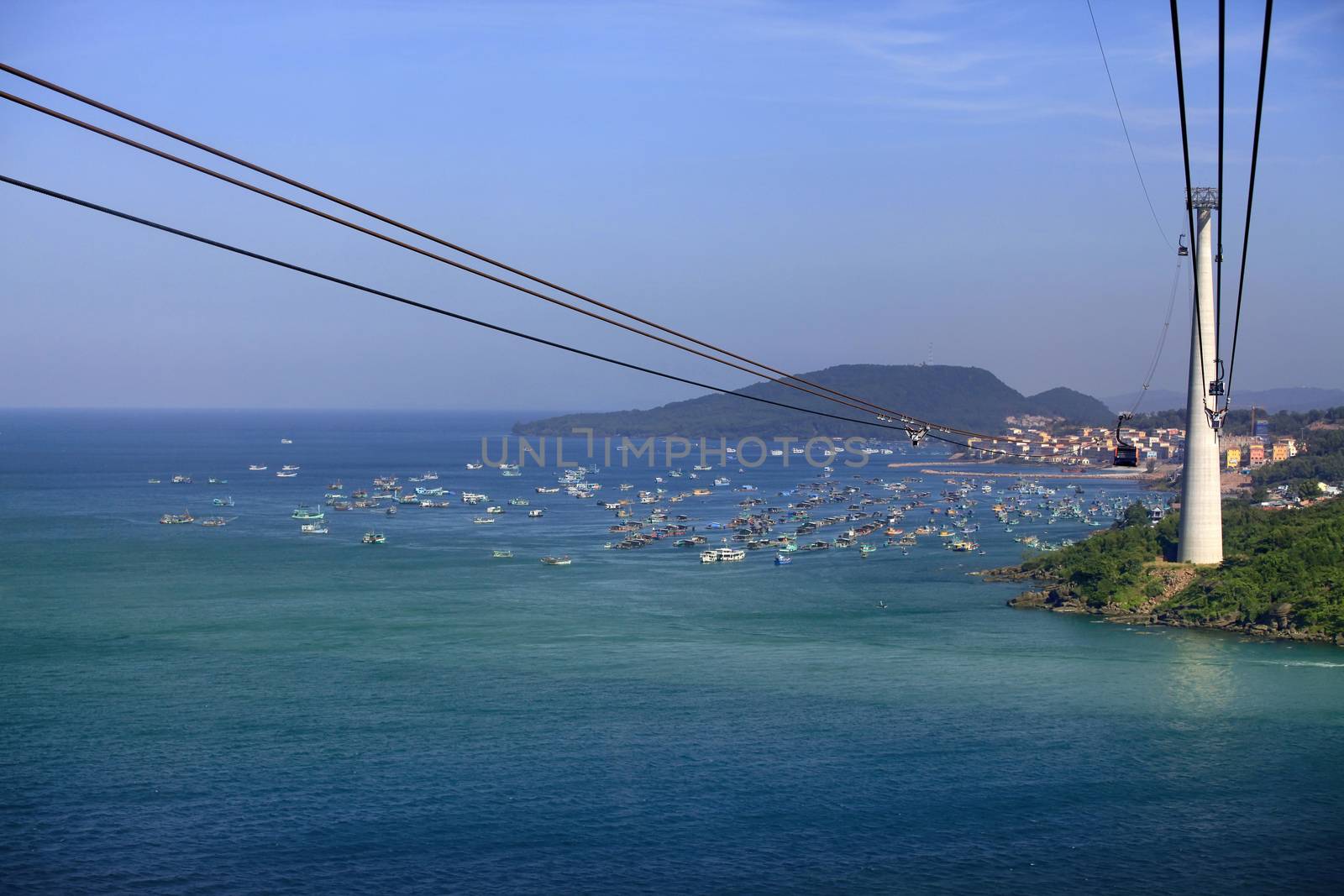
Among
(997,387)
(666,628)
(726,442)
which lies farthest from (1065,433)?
(666,628)

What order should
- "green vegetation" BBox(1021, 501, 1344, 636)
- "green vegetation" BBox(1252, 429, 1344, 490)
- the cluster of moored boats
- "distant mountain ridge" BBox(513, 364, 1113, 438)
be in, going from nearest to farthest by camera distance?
"green vegetation" BBox(1021, 501, 1344, 636)
the cluster of moored boats
"green vegetation" BBox(1252, 429, 1344, 490)
"distant mountain ridge" BBox(513, 364, 1113, 438)

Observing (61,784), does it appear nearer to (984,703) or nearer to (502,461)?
(984,703)

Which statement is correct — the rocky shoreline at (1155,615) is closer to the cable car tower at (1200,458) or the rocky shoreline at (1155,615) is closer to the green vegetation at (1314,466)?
the cable car tower at (1200,458)

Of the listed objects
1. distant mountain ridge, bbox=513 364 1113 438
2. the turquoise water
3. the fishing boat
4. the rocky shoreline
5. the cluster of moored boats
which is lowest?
the turquoise water

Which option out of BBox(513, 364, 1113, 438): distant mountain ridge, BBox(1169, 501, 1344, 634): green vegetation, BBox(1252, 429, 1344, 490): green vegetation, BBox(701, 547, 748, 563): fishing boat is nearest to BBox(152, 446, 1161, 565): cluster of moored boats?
BBox(701, 547, 748, 563): fishing boat

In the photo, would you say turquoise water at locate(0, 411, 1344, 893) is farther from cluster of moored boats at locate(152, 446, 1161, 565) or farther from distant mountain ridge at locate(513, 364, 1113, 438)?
distant mountain ridge at locate(513, 364, 1113, 438)

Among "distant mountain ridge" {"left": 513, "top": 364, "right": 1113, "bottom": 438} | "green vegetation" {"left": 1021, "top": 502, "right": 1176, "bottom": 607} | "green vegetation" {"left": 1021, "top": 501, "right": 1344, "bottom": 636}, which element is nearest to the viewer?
"green vegetation" {"left": 1021, "top": 501, "right": 1344, "bottom": 636}

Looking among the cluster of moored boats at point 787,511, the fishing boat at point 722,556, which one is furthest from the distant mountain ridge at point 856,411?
the fishing boat at point 722,556

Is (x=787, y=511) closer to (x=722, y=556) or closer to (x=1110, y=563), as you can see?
(x=722, y=556)
